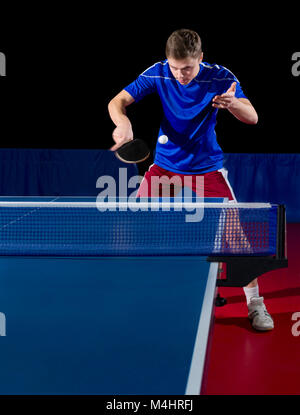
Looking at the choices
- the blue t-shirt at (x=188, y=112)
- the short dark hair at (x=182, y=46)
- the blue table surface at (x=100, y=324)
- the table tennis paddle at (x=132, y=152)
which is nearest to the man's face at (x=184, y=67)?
the short dark hair at (x=182, y=46)

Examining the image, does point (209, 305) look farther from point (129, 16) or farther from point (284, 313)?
point (129, 16)

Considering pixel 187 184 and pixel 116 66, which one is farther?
pixel 116 66

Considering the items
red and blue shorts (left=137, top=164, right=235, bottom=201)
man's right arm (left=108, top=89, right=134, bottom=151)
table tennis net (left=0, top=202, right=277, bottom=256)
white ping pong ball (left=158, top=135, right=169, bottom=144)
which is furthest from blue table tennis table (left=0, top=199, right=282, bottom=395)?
white ping pong ball (left=158, top=135, right=169, bottom=144)

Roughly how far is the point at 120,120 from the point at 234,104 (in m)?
0.70

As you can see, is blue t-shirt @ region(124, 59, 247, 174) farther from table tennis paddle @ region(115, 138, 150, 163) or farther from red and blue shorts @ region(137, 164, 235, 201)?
table tennis paddle @ region(115, 138, 150, 163)

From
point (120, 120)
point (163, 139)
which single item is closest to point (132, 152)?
point (120, 120)

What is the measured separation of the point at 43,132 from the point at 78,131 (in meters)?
→ 0.71

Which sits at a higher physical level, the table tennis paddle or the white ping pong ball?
the white ping pong ball

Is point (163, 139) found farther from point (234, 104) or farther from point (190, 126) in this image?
point (234, 104)

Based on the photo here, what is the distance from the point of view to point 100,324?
178 centimetres

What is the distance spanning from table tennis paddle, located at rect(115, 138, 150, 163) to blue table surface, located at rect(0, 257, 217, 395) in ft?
1.93

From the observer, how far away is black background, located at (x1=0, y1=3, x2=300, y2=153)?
363 inches

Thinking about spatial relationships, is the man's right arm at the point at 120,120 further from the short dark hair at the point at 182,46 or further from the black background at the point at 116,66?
the black background at the point at 116,66

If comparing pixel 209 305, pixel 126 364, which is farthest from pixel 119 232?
pixel 126 364
